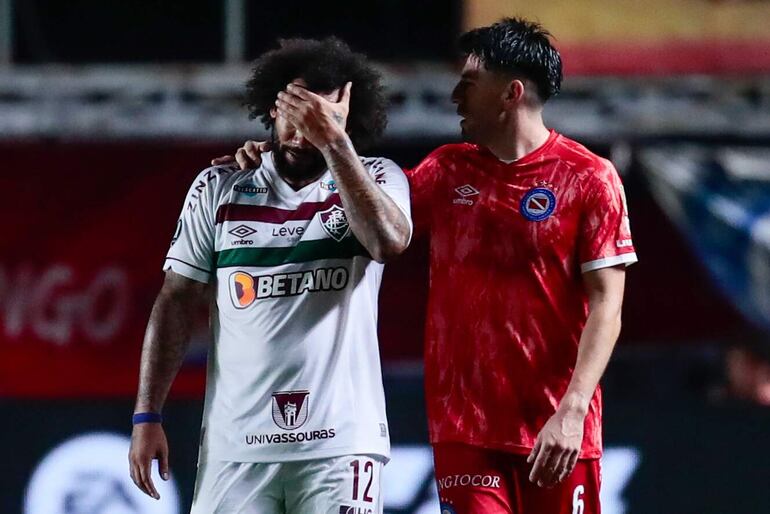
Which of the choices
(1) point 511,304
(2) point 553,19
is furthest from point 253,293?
(2) point 553,19

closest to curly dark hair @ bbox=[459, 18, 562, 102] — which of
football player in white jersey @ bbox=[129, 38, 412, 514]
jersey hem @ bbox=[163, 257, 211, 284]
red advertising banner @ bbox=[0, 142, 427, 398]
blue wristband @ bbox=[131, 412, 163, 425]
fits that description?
football player in white jersey @ bbox=[129, 38, 412, 514]

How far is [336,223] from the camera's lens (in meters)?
3.80

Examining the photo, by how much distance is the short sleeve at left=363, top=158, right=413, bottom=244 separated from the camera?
150 inches

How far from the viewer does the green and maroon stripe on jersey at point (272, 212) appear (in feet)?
12.6

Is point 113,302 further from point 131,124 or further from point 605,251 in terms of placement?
point 605,251

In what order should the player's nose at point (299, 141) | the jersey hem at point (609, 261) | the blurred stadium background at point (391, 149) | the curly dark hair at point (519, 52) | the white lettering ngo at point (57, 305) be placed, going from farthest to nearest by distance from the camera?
the white lettering ngo at point (57, 305) < the blurred stadium background at point (391, 149) < the curly dark hair at point (519, 52) < the jersey hem at point (609, 261) < the player's nose at point (299, 141)

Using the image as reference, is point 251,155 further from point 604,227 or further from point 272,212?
point 604,227

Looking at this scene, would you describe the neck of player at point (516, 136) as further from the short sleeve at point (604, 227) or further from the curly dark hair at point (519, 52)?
the short sleeve at point (604, 227)

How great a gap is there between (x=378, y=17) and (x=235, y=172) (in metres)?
7.56

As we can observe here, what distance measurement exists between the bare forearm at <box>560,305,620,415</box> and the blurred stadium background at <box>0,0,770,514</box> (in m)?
4.02

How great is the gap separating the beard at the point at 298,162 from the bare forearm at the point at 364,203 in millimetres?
240

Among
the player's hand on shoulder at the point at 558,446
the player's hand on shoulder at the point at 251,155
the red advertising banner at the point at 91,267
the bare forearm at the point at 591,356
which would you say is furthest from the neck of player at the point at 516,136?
the red advertising banner at the point at 91,267

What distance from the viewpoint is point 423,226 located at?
418cm

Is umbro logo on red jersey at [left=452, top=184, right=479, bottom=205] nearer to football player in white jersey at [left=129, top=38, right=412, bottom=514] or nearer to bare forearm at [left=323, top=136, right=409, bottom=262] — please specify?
football player in white jersey at [left=129, top=38, right=412, bottom=514]
